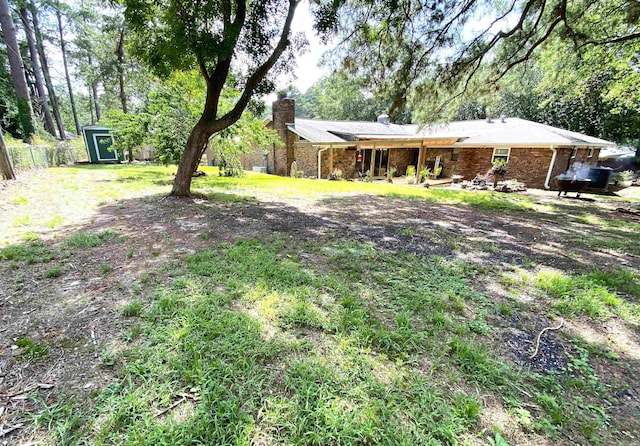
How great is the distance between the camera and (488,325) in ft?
8.47

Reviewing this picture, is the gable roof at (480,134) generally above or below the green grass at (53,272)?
above

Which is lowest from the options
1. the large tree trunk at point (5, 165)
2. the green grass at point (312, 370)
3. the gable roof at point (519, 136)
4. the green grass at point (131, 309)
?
the green grass at point (312, 370)

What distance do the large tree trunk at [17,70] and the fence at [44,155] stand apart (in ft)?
4.34

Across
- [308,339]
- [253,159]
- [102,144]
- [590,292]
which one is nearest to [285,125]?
[253,159]

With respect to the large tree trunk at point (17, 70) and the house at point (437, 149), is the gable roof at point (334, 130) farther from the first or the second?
the large tree trunk at point (17, 70)

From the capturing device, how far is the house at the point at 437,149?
1431 centimetres

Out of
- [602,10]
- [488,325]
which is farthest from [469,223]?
[602,10]

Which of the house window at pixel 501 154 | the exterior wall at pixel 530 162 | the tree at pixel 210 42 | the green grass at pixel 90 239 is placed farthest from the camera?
the house window at pixel 501 154

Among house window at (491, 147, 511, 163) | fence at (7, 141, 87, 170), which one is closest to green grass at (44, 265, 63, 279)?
fence at (7, 141, 87, 170)

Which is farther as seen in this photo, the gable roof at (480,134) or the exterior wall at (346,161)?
the exterior wall at (346,161)

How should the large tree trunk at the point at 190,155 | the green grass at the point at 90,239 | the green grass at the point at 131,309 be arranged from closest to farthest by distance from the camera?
1. the green grass at the point at 131,309
2. the green grass at the point at 90,239
3. the large tree trunk at the point at 190,155

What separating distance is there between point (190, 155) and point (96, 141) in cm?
1508

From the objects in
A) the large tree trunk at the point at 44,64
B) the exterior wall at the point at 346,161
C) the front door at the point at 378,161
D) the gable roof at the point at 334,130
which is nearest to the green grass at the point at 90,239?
the gable roof at the point at 334,130

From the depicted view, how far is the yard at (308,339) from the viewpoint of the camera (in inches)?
63.8
